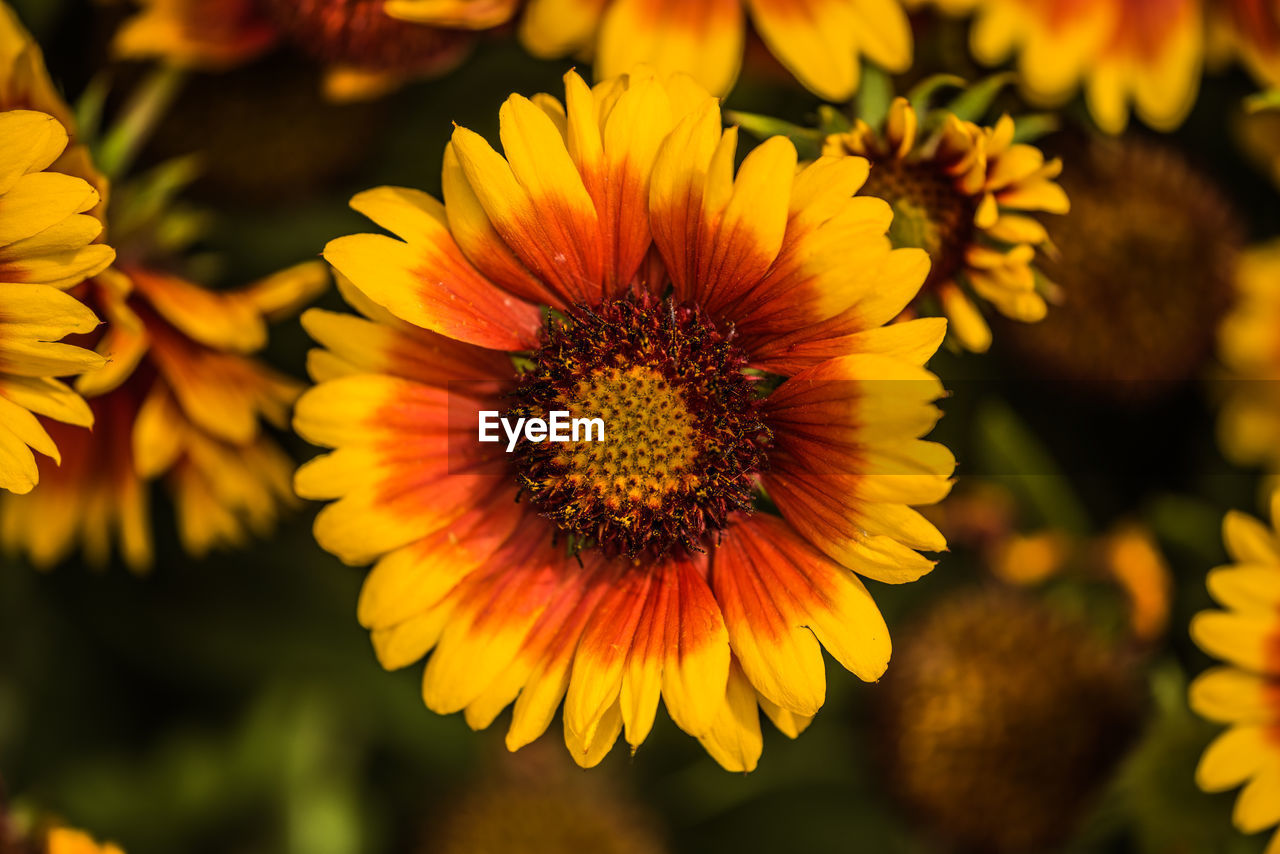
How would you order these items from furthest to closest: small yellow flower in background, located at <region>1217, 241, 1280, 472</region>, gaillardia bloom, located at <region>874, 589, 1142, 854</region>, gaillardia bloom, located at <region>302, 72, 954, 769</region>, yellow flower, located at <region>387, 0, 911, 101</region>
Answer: small yellow flower in background, located at <region>1217, 241, 1280, 472</region>
gaillardia bloom, located at <region>874, 589, 1142, 854</region>
yellow flower, located at <region>387, 0, 911, 101</region>
gaillardia bloom, located at <region>302, 72, 954, 769</region>

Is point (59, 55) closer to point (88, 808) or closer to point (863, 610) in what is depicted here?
point (88, 808)

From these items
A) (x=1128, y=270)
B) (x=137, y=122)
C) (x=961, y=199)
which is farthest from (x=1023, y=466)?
(x=137, y=122)

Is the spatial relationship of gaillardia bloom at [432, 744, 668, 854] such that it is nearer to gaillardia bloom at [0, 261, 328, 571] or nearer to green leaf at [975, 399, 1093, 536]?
gaillardia bloom at [0, 261, 328, 571]

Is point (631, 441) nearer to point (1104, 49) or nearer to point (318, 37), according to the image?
point (318, 37)

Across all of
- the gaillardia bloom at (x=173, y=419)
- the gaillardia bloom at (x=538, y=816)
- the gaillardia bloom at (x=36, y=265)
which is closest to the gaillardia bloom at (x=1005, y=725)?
the gaillardia bloom at (x=538, y=816)

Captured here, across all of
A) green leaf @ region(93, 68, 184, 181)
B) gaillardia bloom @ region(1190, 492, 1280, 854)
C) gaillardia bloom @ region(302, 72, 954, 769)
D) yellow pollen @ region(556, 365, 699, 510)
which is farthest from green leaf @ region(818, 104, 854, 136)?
green leaf @ region(93, 68, 184, 181)

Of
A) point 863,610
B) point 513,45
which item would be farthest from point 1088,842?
point 513,45
